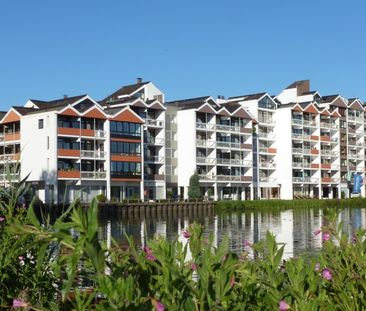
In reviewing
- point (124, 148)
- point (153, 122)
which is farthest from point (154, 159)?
point (124, 148)

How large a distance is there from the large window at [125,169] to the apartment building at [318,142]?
104 feet

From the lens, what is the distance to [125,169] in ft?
228

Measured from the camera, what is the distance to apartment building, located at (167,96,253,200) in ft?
263

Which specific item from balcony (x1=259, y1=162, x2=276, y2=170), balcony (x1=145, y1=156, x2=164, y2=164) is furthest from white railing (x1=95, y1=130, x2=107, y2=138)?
balcony (x1=259, y1=162, x2=276, y2=170)

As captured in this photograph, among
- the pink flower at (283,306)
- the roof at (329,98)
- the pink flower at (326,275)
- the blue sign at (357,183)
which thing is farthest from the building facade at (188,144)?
the pink flower at (283,306)

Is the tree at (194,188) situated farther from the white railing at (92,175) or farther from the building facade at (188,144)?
the white railing at (92,175)

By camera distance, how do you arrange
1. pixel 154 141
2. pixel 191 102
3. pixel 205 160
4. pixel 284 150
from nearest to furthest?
pixel 154 141 < pixel 205 160 < pixel 191 102 < pixel 284 150

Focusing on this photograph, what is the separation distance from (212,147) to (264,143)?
15.2m

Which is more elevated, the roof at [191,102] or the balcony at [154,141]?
the roof at [191,102]

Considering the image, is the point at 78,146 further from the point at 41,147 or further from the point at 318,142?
the point at 318,142

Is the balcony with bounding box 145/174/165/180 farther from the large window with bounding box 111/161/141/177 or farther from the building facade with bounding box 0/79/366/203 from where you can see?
the large window with bounding box 111/161/141/177

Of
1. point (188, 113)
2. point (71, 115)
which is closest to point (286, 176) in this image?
point (188, 113)

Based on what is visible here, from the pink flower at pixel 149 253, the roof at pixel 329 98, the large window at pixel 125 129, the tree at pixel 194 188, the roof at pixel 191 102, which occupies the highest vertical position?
the roof at pixel 329 98

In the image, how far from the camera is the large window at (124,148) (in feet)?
226
